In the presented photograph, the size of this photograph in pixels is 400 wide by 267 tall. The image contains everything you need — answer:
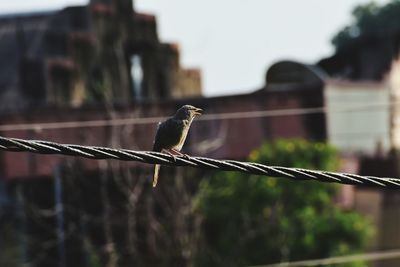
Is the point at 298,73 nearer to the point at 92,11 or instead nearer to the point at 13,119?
the point at 92,11

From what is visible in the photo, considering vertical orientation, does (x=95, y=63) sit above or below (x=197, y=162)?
above

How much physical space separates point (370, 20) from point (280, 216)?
50434mm

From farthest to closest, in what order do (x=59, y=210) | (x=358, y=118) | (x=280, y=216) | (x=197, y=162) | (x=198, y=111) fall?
(x=358, y=118) < (x=59, y=210) < (x=280, y=216) < (x=198, y=111) < (x=197, y=162)

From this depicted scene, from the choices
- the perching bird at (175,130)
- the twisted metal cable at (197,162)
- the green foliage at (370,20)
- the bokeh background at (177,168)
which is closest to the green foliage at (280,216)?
the bokeh background at (177,168)

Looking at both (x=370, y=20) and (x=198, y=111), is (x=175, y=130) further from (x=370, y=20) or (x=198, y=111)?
(x=370, y=20)

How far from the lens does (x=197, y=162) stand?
12.5ft

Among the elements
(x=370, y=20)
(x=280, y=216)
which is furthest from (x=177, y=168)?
(x=370, y=20)

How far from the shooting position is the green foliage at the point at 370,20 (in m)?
68.5

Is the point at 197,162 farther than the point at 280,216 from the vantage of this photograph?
No

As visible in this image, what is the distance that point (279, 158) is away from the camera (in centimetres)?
2358

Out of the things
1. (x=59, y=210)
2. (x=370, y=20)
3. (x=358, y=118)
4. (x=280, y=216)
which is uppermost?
(x=370, y=20)

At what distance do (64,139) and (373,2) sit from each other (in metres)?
51.6

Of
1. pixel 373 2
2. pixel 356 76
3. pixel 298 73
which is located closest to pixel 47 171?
pixel 298 73

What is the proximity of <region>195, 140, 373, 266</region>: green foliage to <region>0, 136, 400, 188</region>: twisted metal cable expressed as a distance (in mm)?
19176
